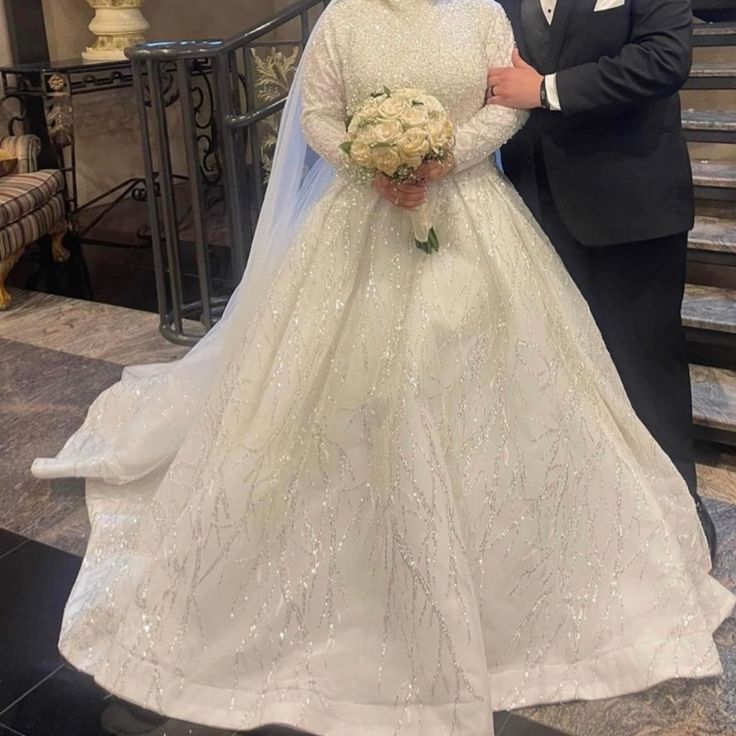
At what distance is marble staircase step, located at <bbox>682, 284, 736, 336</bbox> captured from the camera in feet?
9.60

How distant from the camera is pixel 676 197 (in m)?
2.14

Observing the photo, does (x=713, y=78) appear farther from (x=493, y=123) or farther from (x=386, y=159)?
(x=386, y=159)

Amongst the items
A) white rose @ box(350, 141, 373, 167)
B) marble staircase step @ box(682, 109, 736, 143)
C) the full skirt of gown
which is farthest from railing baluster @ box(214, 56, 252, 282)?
marble staircase step @ box(682, 109, 736, 143)

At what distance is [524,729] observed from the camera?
1.85 metres

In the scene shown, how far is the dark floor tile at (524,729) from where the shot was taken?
1845 millimetres

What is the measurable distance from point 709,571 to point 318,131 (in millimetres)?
1385

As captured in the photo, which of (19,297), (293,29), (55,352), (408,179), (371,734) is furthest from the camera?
(293,29)

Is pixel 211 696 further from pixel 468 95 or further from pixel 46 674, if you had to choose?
pixel 468 95

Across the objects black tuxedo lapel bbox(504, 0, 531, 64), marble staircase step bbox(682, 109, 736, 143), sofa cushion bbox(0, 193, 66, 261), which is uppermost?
black tuxedo lapel bbox(504, 0, 531, 64)

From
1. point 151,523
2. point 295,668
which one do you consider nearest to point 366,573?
point 295,668

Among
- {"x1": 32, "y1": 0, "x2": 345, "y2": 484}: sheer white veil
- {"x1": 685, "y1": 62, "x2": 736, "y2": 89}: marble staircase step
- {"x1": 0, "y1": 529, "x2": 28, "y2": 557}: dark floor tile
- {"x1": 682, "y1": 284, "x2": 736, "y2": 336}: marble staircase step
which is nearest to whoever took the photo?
{"x1": 32, "y1": 0, "x2": 345, "y2": 484}: sheer white veil

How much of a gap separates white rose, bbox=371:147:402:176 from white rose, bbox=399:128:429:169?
0.01m

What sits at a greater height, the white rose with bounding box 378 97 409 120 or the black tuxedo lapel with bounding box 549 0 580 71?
the black tuxedo lapel with bounding box 549 0 580 71

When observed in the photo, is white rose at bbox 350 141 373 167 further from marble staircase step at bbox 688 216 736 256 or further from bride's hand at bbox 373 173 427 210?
marble staircase step at bbox 688 216 736 256
